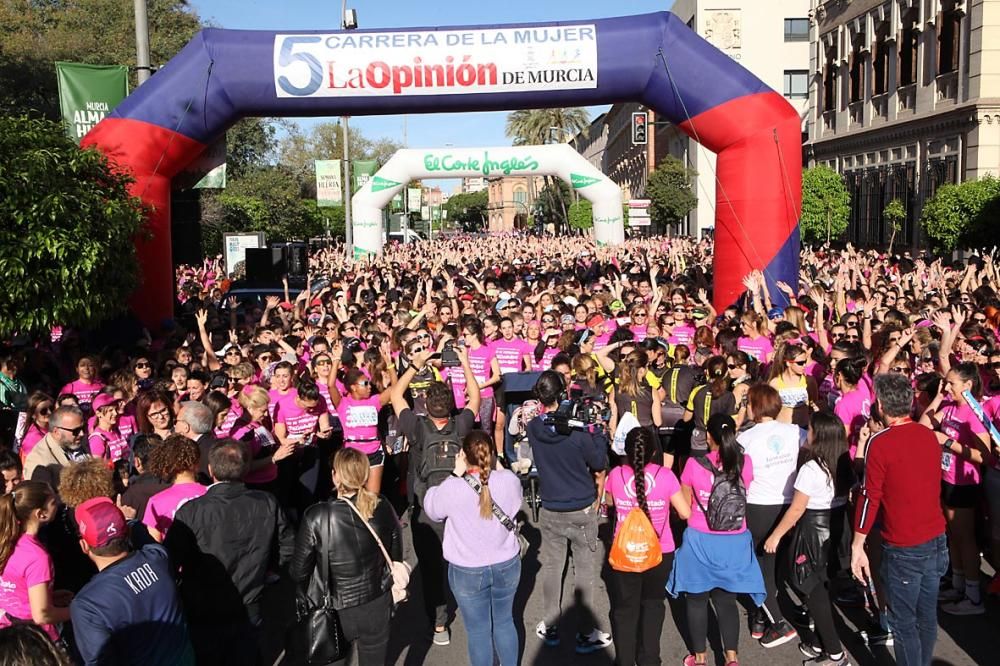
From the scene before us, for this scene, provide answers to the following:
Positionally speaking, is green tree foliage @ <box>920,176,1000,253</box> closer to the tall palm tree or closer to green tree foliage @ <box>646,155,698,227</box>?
green tree foliage @ <box>646,155,698,227</box>

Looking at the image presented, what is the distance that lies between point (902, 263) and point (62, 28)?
38.1 meters

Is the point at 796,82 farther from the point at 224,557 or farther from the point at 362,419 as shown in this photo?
the point at 224,557

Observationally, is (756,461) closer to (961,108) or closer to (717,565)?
(717,565)

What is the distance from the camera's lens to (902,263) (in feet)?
53.4

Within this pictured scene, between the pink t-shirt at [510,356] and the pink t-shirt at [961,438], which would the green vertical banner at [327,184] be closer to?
the pink t-shirt at [510,356]

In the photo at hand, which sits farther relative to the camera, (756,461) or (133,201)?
(133,201)

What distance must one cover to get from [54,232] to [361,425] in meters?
3.44

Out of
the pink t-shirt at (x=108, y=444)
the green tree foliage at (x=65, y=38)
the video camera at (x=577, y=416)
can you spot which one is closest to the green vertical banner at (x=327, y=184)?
the green tree foliage at (x=65, y=38)

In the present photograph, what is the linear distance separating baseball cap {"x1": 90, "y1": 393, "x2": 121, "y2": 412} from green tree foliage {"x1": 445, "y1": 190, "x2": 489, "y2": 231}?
132502mm

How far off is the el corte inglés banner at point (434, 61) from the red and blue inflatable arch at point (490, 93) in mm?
16

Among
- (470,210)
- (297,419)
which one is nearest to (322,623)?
(297,419)

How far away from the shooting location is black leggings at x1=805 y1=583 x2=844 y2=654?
16.4 ft

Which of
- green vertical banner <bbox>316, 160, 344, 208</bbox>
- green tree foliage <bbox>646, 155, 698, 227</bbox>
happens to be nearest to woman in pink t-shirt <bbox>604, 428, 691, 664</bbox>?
green vertical banner <bbox>316, 160, 344, 208</bbox>

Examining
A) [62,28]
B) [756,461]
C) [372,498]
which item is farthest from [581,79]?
[62,28]
